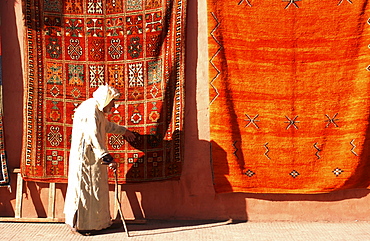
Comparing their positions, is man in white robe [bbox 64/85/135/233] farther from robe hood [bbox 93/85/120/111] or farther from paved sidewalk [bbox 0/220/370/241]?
paved sidewalk [bbox 0/220/370/241]

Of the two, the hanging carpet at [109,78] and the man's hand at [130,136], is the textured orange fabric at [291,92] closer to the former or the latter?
the hanging carpet at [109,78]

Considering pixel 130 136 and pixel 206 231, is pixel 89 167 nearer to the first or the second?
pixel 130 136

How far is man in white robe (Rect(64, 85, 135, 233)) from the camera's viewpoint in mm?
4254

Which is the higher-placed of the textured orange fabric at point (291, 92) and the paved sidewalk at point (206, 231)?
the textured orange fabric at point (291, 92)

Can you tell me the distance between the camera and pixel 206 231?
4.47 metres

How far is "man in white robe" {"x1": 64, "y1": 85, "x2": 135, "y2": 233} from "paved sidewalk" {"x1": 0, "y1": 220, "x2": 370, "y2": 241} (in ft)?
0.58

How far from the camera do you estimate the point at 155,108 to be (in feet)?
15.5

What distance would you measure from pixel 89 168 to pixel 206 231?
1.17m

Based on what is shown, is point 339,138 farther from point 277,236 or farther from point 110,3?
point 110,3

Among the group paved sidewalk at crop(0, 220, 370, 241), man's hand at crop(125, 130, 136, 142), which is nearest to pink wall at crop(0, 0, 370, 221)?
paved sidewalk at crop(0, 220, 370, 241)

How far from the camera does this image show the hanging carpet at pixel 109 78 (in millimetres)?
4727

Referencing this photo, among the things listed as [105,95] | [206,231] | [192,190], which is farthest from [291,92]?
[105,95]

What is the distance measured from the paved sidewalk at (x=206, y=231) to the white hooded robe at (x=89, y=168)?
177 millimetres

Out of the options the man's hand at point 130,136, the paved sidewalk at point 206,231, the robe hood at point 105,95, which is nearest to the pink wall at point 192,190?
the paved sidewalk at point 206,231
